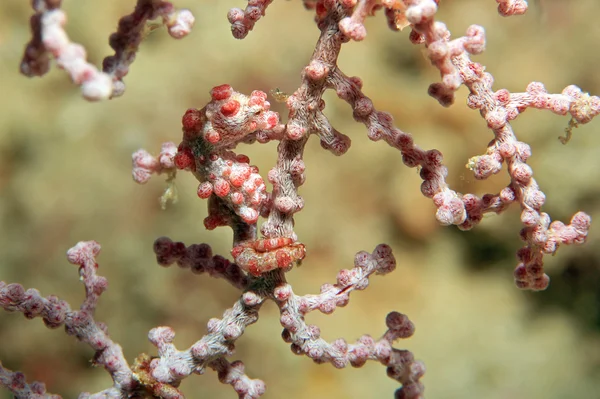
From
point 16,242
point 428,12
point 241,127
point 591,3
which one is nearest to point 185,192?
Result: point 16,242

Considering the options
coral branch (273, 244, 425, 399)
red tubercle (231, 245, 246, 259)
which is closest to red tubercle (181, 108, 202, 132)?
red tubercle (231, 245, 246, 259)

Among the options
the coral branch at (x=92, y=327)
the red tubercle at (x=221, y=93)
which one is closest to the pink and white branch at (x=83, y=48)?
the red tubercle at (x=221, y=93)

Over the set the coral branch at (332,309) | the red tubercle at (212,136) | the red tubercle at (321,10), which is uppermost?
the red tubercle at (321,10)

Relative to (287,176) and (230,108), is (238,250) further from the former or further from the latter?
(230,108)

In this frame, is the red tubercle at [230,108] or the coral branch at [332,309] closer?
the red tubercle at [230,108]

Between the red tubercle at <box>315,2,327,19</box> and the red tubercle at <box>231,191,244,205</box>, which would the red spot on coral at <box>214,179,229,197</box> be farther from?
the red tubercle at <box>315,2,327,19</box>

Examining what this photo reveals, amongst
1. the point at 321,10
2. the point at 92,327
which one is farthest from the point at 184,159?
the point at 92,327

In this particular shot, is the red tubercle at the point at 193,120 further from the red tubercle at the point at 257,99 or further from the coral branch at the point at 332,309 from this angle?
the coral branch at the point at 332,309
